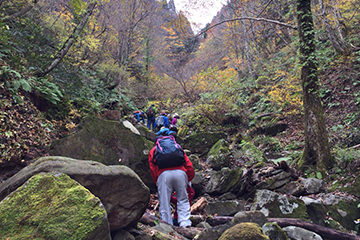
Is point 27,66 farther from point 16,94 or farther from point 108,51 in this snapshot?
point 108,51

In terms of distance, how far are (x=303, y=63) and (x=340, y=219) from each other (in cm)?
442

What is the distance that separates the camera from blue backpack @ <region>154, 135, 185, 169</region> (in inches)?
179

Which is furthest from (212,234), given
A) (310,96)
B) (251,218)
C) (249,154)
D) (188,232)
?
(310,96)

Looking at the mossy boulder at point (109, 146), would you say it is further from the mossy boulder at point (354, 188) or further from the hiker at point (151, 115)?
the hiker at point (151, 115)

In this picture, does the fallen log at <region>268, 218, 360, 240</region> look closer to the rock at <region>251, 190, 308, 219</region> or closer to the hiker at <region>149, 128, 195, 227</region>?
the rock at <region>251, 190, 308, 219</region>

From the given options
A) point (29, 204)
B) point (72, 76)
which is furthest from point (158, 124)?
point (29, 204)

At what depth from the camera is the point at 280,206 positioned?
174 inches

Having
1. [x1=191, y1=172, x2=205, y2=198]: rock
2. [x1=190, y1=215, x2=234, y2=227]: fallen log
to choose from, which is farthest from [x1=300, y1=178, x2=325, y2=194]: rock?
[x1=191, y1=172, x2=205, y2=198]: rock

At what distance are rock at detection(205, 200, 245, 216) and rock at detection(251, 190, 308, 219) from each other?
41 cm

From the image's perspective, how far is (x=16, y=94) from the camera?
670cm

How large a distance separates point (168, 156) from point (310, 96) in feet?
16.7

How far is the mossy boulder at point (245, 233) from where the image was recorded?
254 centimetres

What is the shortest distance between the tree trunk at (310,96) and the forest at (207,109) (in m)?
0.03

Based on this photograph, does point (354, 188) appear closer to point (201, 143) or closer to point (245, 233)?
point (245, 233)
